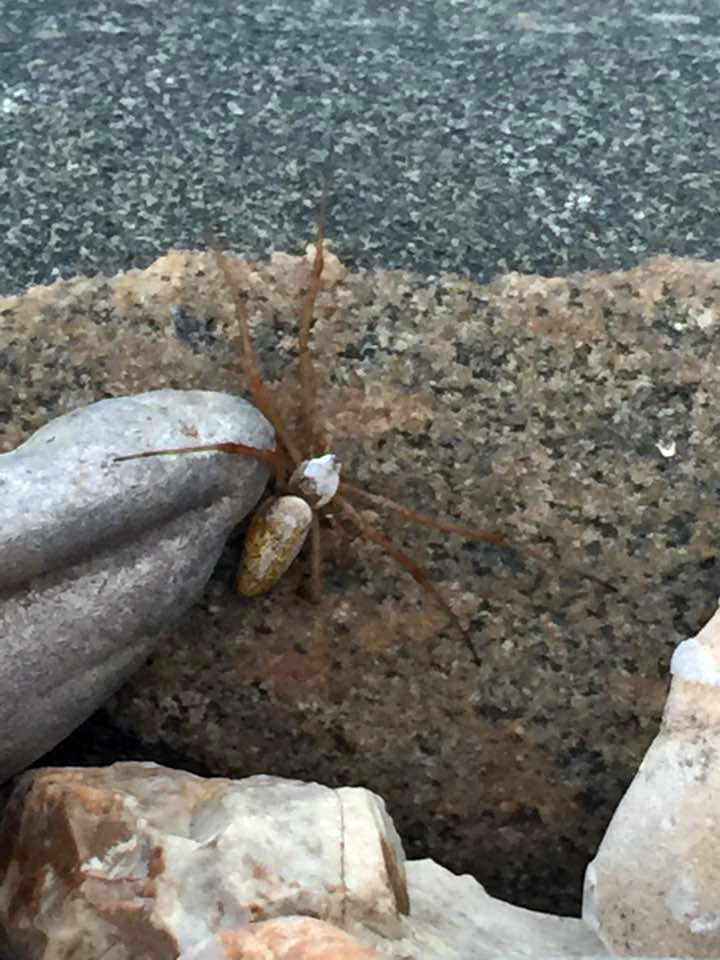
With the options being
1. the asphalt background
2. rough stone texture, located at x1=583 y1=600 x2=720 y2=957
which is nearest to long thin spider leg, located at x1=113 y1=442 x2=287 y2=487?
the asphalt background

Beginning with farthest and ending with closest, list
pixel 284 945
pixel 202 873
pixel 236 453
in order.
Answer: pixel 236 453, pixel 202 873, pixel 284 945

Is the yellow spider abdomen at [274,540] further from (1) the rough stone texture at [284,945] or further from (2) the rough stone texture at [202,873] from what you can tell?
(1) the rough stone texture at [284,945]

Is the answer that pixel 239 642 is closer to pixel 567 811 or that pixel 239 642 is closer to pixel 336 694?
pixel 336 694

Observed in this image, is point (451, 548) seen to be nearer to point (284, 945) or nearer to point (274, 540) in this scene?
point (274, 540)

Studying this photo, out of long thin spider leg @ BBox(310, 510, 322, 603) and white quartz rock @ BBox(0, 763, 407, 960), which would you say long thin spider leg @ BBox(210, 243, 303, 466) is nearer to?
long thin spider leg @ BBox(310, 510, 322, 603)

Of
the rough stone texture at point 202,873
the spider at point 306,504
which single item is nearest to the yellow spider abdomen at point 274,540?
the spider at point 306,504

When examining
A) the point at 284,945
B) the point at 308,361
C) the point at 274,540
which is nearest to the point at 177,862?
the point at 284,945
